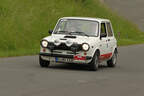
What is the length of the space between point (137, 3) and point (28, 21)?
123 ft

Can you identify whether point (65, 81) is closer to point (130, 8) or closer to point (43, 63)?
point (43, 63)

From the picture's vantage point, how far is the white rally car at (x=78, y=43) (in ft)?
54.9

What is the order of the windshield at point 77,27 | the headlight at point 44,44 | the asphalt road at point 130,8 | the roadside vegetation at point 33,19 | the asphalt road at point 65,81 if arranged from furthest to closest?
the asphalt road at point 130,8 < the roadside vegetation at point 33,19 < the windshield at point 77,27 < the headlight at point 44,44 < the asphalt road at point 65,81

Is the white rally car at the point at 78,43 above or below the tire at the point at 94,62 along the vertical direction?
above

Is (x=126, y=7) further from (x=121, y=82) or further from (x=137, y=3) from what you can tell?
(x=121, y=82)

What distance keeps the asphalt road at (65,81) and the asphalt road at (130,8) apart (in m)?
46.6

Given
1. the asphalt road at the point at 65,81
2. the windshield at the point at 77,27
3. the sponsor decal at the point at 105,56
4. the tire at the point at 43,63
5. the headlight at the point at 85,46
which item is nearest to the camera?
the asphalt road at the point at 65,81

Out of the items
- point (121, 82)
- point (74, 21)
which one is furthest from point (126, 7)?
point (121, 82)

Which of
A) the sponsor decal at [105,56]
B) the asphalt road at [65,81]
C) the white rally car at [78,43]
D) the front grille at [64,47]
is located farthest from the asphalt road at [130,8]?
the front grille at [64,47]

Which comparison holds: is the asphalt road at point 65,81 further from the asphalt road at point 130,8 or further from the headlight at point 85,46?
the asphalt road at point 130,8

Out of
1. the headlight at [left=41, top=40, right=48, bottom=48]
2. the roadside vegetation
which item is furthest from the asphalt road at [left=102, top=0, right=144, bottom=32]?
the headlight at [left=41, top=40, right=48, bottom=48]

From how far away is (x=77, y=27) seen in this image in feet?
59.2

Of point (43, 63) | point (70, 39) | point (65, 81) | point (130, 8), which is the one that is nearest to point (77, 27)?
point (70, 39)

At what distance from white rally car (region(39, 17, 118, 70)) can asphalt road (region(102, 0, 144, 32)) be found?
149 ft
